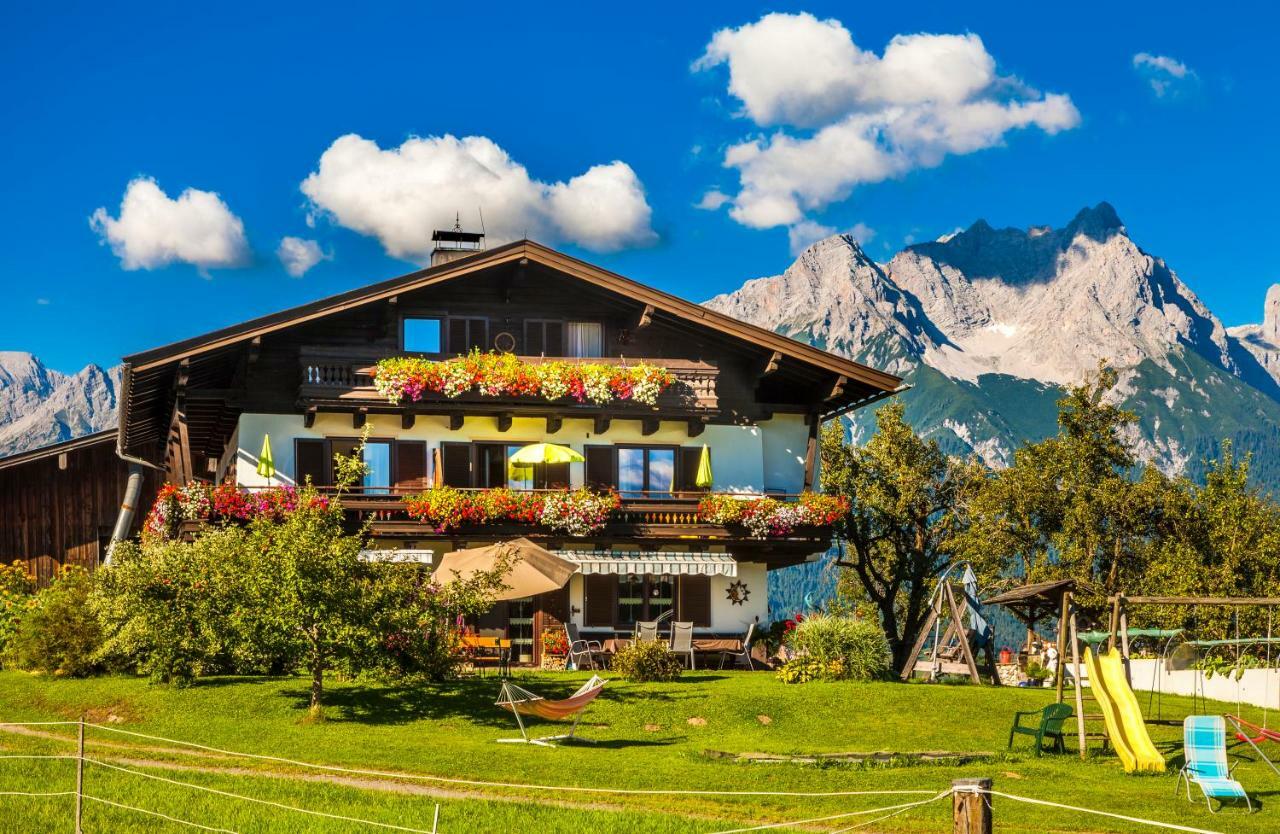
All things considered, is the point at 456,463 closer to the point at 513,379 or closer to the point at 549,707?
the point at 513,379

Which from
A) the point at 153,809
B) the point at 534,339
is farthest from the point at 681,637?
the point at 153,809

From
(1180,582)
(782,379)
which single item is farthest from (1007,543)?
(782,379)

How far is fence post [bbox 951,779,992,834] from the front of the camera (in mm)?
10766

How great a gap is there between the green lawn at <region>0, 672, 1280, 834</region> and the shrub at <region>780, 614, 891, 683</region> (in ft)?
4.51

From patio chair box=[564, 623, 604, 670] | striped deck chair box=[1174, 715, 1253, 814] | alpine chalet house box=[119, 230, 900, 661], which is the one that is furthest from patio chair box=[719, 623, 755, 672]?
striped deck chair box=[1174, 715, 1253, 814]

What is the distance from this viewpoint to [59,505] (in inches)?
1801

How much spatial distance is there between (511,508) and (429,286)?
5927 mm

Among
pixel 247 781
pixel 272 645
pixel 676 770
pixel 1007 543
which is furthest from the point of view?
pixel 1007 543

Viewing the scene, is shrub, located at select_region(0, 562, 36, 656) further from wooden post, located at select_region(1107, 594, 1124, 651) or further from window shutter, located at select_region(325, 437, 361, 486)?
wooden post, located at select_region(1107, 594, 1124, 651)

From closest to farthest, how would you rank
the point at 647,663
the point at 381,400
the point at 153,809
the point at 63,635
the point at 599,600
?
the point at 153,809, the point at 63,635, the point at 647,663, the point at 381,400, the point at 599,600

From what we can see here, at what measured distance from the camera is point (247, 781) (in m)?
18.4

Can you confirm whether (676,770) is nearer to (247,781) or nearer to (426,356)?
(247,781)

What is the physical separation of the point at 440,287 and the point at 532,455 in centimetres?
506

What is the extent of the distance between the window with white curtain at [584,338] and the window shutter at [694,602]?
6.28 meters
